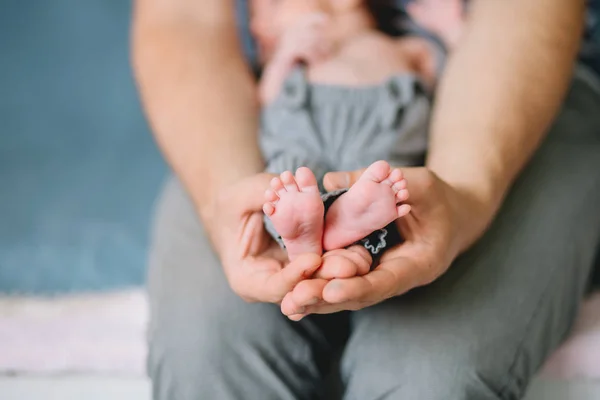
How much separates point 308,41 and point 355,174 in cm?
Result: 29

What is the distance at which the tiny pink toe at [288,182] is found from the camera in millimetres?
454

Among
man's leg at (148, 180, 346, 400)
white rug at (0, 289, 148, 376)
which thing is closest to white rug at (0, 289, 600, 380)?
white rug at (0, 289, 148, 376)

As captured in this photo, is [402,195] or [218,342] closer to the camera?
[402,195]

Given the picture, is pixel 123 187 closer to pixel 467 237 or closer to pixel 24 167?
pixel 24 167

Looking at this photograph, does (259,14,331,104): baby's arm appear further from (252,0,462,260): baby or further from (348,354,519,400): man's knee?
(348,354,519,400): man's knee

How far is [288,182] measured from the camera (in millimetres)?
455

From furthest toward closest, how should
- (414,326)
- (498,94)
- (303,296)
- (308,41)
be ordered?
(308,41), (498,94), (414,326), (303,296)

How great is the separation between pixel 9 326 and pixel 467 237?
1.78ft

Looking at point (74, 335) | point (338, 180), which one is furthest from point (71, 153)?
point (338, 180)

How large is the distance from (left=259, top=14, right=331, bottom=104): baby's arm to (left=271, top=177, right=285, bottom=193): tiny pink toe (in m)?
0.32

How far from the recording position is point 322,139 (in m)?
0.67

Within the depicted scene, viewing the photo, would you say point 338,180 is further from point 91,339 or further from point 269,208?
point 91,339

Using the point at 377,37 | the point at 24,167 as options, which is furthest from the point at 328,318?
the point at 24,167

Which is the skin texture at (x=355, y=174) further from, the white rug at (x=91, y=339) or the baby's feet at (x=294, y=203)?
the white rug at (x=91, y=339)
